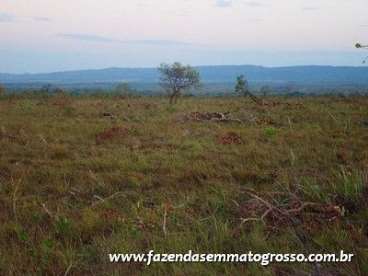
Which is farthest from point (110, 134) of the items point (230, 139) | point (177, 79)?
point (177, 79)

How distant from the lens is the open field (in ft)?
13.2

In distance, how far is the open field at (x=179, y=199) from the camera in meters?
4.01

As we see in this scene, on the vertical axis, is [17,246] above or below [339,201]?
below

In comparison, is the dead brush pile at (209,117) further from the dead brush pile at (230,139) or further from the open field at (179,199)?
the dead brush pile at (230,139)

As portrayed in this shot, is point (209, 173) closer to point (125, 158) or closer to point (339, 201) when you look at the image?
point (125, 158)

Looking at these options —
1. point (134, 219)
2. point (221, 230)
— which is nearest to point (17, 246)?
point (134, 219)

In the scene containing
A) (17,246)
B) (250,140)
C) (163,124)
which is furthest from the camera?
(163,124)

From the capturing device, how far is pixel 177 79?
120ft

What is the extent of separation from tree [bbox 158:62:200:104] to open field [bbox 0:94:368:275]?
78.8ft

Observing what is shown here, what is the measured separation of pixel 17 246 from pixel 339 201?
3.12 m

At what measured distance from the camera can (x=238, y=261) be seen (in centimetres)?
385

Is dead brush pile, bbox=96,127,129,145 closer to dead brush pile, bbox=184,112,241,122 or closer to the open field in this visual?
the open field

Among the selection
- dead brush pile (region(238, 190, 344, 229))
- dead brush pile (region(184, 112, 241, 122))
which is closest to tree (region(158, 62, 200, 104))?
dead brush pile (region(184, 112, 241, 122))

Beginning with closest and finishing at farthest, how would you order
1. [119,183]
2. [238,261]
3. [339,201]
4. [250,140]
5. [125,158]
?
[238,261], [339,201], [119,183], [125,158], [250,140]
